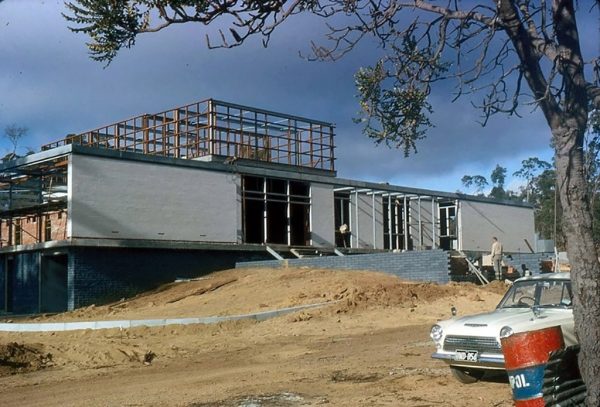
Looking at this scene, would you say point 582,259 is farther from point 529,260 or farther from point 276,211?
point 276,211

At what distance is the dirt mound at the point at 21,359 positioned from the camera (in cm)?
1303

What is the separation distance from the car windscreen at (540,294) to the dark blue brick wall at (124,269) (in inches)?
667

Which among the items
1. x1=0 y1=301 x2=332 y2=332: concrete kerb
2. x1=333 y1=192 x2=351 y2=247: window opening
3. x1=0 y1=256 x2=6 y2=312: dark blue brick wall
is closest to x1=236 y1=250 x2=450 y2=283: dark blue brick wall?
x1=0 y1=301 x2=332 y2=332: concrete kerb

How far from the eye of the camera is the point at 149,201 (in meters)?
26.1

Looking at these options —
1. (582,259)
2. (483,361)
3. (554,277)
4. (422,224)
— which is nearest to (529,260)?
(422,224)

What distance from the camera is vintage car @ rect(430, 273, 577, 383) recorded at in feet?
29.6

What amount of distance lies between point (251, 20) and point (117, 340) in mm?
9637

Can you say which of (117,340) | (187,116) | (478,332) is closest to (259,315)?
(117,340)

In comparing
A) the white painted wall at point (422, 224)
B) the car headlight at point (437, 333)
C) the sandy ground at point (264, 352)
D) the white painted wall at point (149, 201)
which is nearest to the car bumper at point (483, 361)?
the car headlight at point (437, 333)

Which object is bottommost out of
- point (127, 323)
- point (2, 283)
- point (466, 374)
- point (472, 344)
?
point (466, 374)

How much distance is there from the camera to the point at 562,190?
646 centimetres

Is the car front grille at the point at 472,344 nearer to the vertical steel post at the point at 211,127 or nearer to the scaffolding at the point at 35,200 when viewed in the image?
the scaffolding at the point at 35,200

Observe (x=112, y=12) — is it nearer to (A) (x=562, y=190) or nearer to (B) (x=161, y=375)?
(A) (x=562, y=190)

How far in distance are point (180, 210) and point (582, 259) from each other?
2198 centimetres
